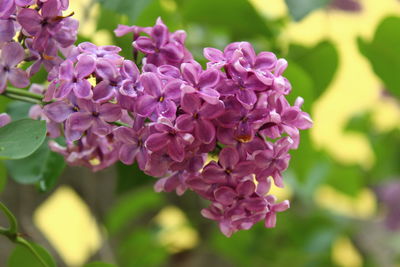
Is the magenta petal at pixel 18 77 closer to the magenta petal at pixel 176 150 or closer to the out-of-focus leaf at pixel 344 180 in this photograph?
the magenta petal at pixel 176 150

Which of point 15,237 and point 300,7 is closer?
point 15,237

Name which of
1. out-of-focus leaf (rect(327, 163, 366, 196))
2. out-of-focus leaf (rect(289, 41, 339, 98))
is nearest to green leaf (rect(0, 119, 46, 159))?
out-of-focus leaf (rect(289, 41, 339, 98))

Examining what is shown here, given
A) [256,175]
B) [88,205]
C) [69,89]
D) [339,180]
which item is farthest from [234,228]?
[339,180]

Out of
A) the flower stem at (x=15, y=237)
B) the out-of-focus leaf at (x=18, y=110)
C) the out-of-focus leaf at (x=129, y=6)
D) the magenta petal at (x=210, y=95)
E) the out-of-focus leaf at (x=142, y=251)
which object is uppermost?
the magenta petal at (x=210, y=95)

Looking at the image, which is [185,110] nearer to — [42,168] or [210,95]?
[210,95]

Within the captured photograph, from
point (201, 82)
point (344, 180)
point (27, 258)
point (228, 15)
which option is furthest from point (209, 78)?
point (344, 180)

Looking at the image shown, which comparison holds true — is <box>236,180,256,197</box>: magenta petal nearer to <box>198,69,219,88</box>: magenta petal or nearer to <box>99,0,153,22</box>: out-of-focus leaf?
<box>198,69,219,88</box>: magenta petal

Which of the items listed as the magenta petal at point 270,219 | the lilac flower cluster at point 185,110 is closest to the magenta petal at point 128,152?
the lilac flower cluster at point 185,110
